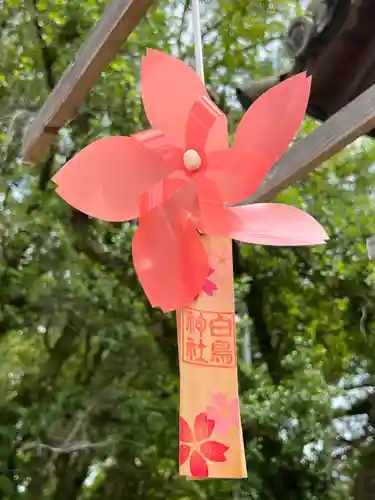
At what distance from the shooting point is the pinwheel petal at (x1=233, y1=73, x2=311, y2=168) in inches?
20.9

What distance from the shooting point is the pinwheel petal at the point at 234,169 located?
1.74ft

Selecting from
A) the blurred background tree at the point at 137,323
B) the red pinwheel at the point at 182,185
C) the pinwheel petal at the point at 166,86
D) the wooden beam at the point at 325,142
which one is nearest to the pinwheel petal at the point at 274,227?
the red pinwheel at the point at 182,185

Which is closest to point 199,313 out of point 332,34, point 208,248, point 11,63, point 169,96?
point 208,248

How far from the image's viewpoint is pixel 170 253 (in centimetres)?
53

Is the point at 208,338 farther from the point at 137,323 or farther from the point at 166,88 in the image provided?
the point at 137,323

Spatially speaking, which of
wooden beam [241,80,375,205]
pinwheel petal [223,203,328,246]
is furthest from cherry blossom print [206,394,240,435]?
wooden beam [241,80,375,205]

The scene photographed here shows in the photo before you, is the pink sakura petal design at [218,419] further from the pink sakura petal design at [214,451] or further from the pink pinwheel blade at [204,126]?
the pink pinwheel blade at [204,126]

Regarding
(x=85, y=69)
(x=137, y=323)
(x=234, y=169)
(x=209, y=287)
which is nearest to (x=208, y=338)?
(x=209, y=287)

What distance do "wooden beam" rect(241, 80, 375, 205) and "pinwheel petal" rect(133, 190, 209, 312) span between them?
36 centimetres

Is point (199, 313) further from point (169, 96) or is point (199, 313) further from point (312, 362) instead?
point (312, 362)

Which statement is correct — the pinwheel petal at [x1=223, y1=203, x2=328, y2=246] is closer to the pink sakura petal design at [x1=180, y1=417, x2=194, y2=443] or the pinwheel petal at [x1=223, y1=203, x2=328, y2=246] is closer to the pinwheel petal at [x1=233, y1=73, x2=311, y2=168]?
the pinwheel petal at [x1=233, y1=73, x2=311, y2=168]

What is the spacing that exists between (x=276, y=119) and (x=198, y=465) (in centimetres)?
30

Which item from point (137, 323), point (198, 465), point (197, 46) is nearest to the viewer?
point (198, 465)

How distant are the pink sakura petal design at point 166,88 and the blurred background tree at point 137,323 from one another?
956 mm
